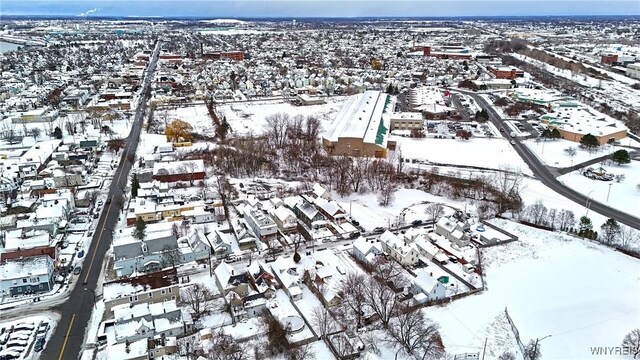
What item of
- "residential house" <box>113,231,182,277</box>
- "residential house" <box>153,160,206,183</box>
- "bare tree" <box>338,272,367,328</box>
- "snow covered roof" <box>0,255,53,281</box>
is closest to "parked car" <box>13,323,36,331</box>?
"snow covered roof" <box>0,255,53,281</box>

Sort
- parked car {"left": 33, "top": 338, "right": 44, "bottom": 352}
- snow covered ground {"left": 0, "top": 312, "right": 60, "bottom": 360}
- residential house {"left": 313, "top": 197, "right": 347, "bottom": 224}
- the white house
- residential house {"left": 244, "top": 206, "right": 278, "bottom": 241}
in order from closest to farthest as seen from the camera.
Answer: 1. parked car {"left": 33, "top": 338, "right": 44, "bottom": 352}
2. snow covered ground {"left": 0, "top": 312, "right": 60, "bottom": 360}
3. the white house
4. residential house {"left": 244, "top": 206, "right": 278, "bottom": 241}
5. residential house {"left": 313, "top": 197, "right": 347, "bottom": 224}

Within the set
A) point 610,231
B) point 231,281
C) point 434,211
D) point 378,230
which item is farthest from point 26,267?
point 610,231

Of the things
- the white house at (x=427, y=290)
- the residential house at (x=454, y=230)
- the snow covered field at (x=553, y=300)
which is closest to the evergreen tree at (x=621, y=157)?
the snow covered field at (x=553, y=300)

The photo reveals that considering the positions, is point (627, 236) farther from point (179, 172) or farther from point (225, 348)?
point (179, 172)

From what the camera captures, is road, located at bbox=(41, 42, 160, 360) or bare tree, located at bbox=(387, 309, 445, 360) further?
road, located at bbox=(41, 42, 160, 360)

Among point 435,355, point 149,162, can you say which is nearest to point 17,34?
point 149,162

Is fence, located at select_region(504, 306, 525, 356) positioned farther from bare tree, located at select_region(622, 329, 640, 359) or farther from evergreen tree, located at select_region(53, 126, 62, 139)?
evergreen tree, located at select_region(53, 126, 62, 139)
